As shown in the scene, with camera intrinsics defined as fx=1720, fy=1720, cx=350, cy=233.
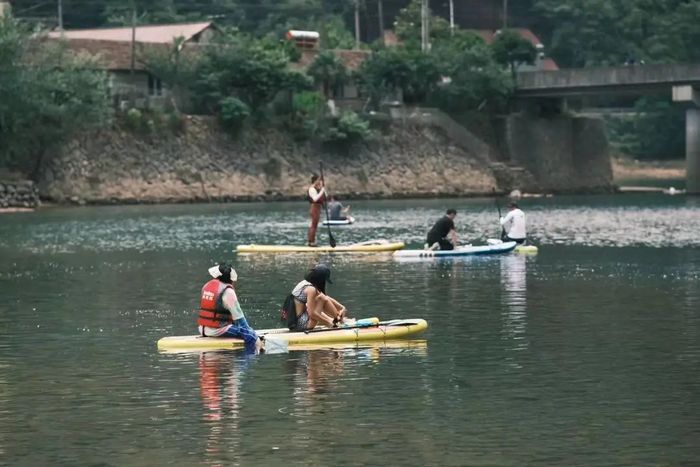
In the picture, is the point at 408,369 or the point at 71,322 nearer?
the point at 408,369

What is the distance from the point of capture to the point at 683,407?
2450 cm

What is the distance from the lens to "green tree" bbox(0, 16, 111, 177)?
97.7 m

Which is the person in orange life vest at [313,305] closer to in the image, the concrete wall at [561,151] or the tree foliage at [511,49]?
the concrete wall at [561,151]

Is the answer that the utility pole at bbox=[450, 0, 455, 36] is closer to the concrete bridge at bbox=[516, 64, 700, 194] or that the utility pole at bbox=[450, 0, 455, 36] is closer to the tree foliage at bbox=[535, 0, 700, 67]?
the tree foliage at bbox=[535, 0, 700, 67]

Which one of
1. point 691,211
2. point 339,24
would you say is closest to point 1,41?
point 691,211

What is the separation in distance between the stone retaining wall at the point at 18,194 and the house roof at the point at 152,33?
2357 centimetres

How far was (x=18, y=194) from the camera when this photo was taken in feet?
329

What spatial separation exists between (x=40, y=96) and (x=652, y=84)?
4135cm

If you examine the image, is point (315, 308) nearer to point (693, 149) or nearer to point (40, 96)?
point (40, 96)

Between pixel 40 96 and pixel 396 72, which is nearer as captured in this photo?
pixel 40 96

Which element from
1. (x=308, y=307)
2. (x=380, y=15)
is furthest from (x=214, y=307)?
(x=380, y=15)

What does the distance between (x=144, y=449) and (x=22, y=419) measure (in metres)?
3.05

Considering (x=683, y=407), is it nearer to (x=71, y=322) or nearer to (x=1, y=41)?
(x=71, y=322)

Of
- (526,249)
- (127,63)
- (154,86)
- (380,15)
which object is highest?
(380,15)
